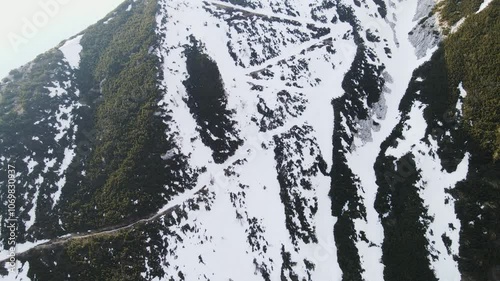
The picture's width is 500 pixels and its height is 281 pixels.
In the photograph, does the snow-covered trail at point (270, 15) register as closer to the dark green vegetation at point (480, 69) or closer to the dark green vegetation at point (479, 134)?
the dark green vegetation at point (480, 69)

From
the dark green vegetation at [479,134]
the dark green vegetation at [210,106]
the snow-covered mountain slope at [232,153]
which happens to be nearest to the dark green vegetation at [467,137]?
the dark green vegetation at [479,134]

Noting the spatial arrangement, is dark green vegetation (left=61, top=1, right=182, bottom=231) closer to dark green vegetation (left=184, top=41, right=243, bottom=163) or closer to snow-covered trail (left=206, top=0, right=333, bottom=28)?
dark green vegetation (left=184, top=41, right=243, bottom=163)

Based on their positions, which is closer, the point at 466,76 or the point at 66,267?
the point at 66,267

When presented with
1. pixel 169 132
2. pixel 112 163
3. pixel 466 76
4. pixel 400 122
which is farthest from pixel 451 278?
pixel 112 163

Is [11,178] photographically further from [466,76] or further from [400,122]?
[466,76]

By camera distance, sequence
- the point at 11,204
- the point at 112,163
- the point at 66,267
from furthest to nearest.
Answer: the point at 112,163
the point at 11,204
the point at 66,267

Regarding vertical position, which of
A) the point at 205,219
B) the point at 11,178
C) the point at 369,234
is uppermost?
the point at 11,178

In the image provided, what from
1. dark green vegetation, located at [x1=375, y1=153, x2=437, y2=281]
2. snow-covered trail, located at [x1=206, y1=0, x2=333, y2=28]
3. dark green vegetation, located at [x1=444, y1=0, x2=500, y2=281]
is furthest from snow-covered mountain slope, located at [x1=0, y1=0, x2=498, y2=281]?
snow-covered trail, located at [x1=206, y1=0, x2=333, y2=28]
